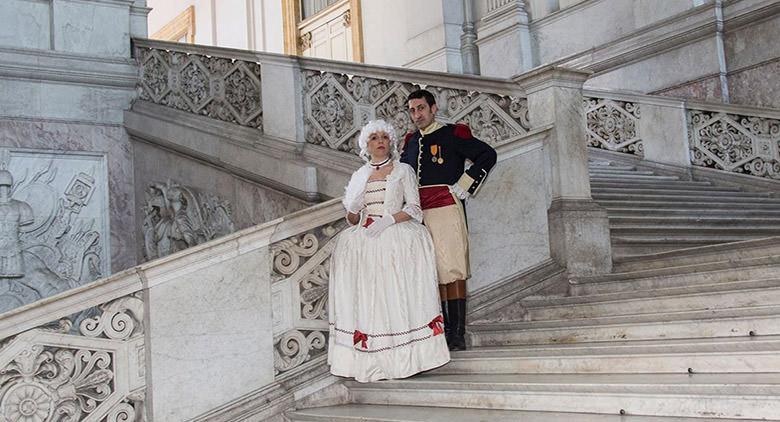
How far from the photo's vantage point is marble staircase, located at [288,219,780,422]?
3965mm

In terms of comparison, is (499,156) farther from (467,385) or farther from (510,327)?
(467,385)

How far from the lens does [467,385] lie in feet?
15.8

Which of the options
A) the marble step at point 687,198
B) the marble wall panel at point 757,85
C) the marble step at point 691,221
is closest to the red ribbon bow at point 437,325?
the marble step at point 691,221

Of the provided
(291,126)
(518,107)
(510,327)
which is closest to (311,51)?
(291,126)

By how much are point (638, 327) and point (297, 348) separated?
1.84 metres

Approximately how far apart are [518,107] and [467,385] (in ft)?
9.63

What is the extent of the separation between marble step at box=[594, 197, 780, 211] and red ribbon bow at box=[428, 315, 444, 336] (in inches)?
130

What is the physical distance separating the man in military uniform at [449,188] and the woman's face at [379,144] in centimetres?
29

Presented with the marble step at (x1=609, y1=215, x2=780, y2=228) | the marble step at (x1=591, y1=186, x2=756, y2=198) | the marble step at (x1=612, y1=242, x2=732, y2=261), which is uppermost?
the marble step at (x1=591, y1=186, x2=756, y2=198)

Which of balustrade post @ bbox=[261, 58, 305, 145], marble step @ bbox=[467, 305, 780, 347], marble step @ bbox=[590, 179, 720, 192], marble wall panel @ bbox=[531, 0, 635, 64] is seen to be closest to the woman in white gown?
marble step @ bbox=[467, 305, 780, 347]

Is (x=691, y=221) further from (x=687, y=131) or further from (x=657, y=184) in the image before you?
(x=687, y=131)

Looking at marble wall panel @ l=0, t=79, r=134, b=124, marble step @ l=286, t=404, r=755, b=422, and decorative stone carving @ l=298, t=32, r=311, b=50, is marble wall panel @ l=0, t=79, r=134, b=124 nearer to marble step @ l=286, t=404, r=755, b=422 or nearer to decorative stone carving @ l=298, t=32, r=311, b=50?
marble step @ l=286, t=404, r=755, b=422

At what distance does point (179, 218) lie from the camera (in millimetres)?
10773

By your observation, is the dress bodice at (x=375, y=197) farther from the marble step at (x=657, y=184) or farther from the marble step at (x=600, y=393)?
the marble step at (x=657, y=184)
